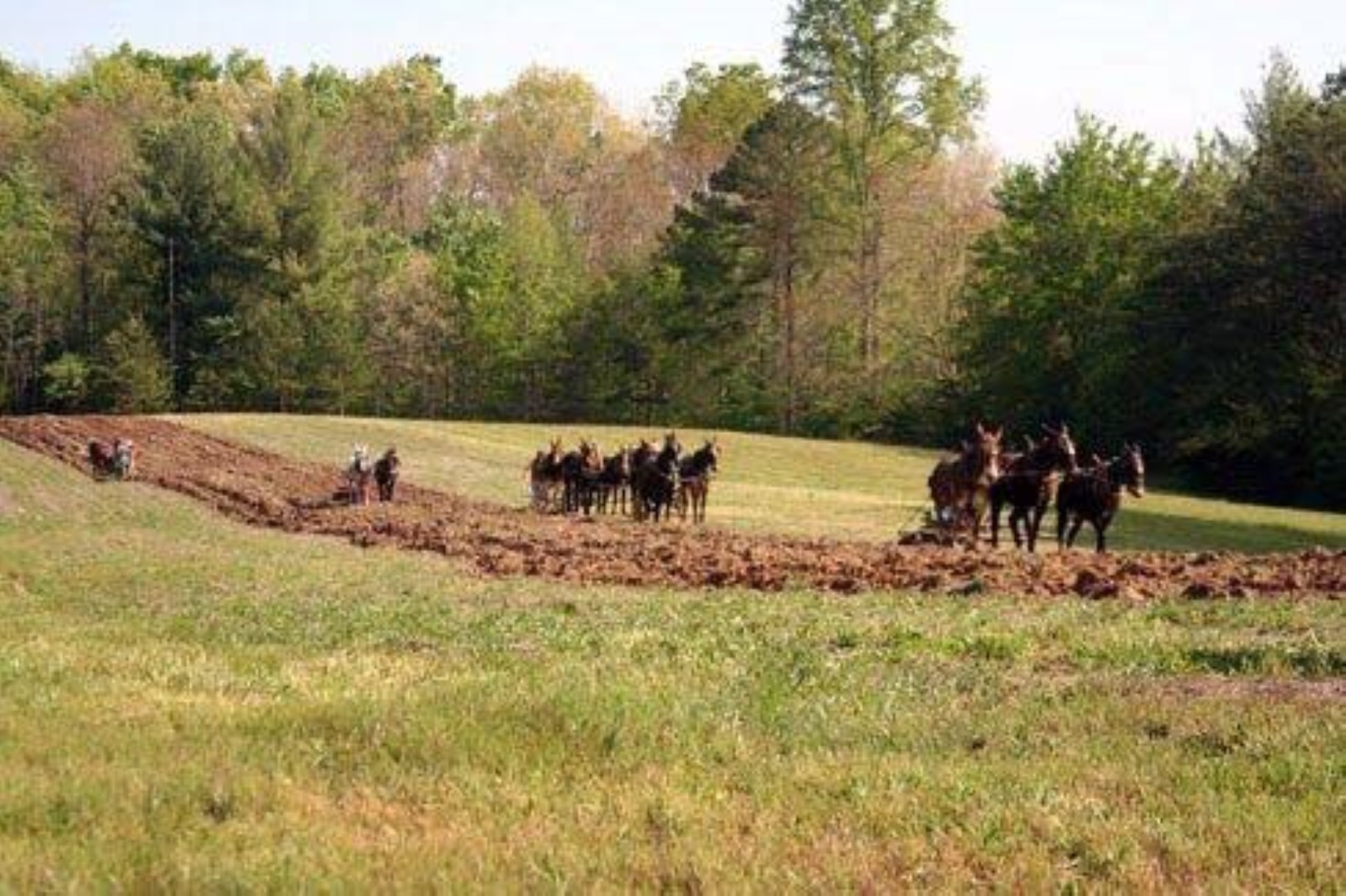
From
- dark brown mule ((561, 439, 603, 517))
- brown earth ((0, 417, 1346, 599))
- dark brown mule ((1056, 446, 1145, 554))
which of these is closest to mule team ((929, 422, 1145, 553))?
dark brown mule ((1056, 446, 1145, 554))

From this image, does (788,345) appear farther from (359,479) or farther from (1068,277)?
(359,479)

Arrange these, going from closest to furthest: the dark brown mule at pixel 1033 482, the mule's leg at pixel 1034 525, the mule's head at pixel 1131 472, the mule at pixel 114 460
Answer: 1. the mule's leg at pixel 1034 525
2. the dark brown mule at pixel 1033 482
3. the mule's head at pixel 1131 472
4. the mule at pixel 114 460

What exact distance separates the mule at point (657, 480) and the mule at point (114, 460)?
600 inches

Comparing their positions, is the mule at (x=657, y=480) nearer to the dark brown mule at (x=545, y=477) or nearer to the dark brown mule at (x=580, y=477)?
the dark brown mule at (x=580, y=477)

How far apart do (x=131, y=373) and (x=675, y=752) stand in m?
72.0

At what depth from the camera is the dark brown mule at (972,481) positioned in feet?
89.6

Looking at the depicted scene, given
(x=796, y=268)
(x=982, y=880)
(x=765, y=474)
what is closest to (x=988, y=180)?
(x=796, y=268)

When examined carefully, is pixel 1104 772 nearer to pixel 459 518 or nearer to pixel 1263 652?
pixel 1263 652

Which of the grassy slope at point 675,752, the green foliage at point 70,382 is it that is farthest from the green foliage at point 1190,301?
the green foliage at point 70,382

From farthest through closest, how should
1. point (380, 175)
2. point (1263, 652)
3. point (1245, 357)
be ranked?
point (380, 175) → point (1245, 357) → point (1263, 652)

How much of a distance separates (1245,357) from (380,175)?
67.7 metres

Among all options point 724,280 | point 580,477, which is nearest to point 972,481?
point 580,477

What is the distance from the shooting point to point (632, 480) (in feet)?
117

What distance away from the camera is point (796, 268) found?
7800 centimetres
